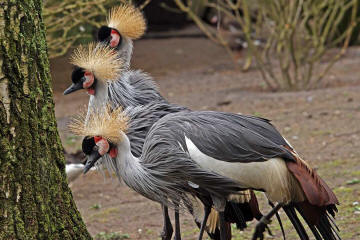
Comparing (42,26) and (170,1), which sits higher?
(42,26)

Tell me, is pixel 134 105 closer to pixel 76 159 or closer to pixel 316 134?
pixel 76 159

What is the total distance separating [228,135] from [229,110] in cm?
447

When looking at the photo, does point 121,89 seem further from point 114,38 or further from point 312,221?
point 312,221

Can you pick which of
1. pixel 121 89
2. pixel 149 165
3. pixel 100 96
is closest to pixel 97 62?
pixel 100 96

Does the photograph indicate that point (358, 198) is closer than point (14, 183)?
No

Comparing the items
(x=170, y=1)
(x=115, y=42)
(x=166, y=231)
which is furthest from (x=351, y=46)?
(x=166, y=231)

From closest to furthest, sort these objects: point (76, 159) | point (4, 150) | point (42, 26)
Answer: point (4, 150) < point (42, 26) < point (76, 159)

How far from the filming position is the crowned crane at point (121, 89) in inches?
158

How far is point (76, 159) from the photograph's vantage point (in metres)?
6.44

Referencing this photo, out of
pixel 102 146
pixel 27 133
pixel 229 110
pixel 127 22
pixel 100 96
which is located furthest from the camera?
pixel 229 110

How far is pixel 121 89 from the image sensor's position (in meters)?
4.77

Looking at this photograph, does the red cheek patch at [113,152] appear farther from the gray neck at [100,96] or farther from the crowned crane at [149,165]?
the gray neck at [100,96]

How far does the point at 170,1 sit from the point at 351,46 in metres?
3.67

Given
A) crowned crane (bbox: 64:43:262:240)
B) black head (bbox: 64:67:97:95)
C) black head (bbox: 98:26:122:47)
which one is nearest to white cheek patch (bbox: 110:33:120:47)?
black head (bbox: 98:26:122:47)
